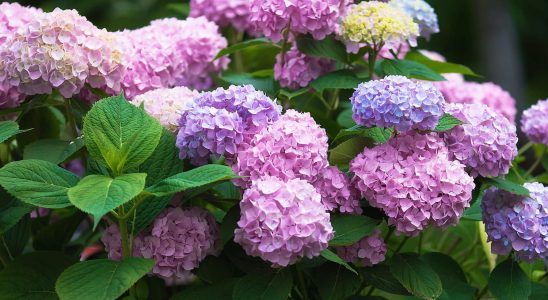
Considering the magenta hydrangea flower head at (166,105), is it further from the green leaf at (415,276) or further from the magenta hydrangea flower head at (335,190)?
the green leaf at (415,276)

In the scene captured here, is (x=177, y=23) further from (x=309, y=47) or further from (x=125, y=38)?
(x=309, y=47)

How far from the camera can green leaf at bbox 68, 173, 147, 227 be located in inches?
29.6

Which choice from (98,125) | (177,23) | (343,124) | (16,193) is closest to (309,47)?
(343,124)

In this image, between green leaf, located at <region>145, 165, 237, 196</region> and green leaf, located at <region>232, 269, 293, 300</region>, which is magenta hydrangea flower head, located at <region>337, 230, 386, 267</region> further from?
green leaf, located at <region>145, 165, 237, 196</region>

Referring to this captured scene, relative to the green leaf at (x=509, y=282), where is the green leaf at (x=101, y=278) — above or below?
above

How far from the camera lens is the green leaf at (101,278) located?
805 millimetres

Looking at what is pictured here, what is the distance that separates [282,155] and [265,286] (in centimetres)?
15

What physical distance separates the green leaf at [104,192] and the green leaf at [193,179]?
0.08 ft

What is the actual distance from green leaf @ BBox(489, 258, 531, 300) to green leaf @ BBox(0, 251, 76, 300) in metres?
0.56

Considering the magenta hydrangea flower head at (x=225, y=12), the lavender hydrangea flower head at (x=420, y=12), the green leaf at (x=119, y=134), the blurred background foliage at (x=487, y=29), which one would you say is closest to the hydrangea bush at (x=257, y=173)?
the green leaf at (x=119, y=134)

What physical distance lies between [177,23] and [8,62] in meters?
0.34

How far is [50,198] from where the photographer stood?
824 millimetres

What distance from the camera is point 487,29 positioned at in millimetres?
3934

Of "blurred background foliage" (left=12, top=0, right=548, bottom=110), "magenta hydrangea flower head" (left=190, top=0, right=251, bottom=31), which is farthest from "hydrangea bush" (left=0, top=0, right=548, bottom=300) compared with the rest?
"blurred background foliage" (left=12, top=0, right=548, bottom=110)
